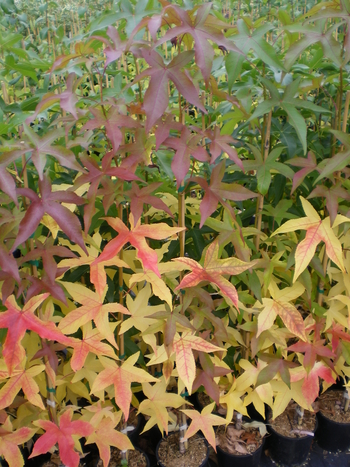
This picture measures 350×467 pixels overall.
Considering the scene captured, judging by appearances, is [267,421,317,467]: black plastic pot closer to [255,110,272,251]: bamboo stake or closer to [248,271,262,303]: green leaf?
[248,271,262,303]: green leaf

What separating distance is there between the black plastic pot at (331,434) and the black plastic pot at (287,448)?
0.26 ft

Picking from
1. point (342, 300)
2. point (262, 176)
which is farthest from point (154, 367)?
point (262, 176)

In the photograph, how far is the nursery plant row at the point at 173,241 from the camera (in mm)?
907

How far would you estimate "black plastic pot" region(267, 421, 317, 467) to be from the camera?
1.53m

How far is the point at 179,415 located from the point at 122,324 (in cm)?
49

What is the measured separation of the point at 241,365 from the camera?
1359 mm

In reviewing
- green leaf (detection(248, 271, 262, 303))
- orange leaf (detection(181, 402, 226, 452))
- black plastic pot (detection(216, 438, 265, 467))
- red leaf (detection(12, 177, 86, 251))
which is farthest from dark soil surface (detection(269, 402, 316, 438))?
red leaf (detection(12, 177, 86, 251))

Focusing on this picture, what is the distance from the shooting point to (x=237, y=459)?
56.6 inches

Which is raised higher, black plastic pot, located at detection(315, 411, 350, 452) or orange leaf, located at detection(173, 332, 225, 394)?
orange leaf, located at detection(173, 332, 225, 394)

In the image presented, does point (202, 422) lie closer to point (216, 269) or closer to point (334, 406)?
point (216, 269)

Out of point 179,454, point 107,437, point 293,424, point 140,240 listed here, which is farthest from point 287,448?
point 140,240

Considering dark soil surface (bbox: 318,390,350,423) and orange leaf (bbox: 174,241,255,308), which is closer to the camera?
orange leaf (bbox: 174,241,255,308)

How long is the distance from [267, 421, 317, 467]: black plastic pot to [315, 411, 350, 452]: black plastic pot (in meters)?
0.08

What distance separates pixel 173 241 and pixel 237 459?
2.61 feet
